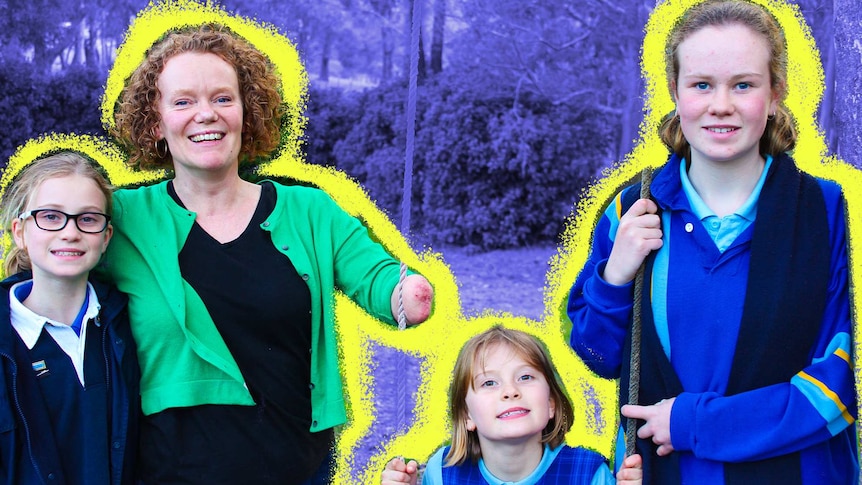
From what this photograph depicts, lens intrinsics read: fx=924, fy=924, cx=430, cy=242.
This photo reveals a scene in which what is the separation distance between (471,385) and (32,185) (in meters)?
1.05

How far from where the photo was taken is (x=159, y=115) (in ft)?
6.89

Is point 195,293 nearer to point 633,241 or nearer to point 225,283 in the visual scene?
point 225,283

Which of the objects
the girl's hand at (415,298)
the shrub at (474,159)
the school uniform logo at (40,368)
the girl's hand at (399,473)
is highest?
the shrub at (474,159)

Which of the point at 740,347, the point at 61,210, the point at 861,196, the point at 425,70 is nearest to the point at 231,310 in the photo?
the point at 61,210

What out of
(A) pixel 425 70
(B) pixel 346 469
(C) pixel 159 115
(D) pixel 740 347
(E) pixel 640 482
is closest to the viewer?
(D) pixel 740 347

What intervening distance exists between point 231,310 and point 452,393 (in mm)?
530

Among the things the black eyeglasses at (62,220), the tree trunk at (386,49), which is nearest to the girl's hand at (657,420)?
the black eyeglasses at (62,220)

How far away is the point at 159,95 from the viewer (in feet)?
6.84

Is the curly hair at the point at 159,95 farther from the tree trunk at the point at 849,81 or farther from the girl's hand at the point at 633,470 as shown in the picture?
the tree trunk at the point at 849,81

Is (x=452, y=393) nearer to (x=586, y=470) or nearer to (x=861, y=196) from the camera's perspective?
(x=586, y=470)

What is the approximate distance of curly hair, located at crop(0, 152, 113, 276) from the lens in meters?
2.00

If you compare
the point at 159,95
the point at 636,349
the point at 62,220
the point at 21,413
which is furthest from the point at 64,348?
the point at 636,349

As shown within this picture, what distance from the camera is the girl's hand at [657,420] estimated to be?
176 centimetres

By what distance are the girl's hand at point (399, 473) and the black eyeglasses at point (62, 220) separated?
31.8 inches
